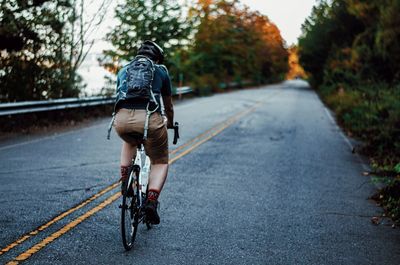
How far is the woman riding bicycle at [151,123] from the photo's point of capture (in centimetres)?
480

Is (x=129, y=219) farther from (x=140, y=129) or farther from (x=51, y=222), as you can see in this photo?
(x=51, y=222)

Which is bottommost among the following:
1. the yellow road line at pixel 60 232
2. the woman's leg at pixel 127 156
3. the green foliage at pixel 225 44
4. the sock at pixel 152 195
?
the yellow road line at pixel 60 232

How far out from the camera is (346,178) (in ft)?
30.2

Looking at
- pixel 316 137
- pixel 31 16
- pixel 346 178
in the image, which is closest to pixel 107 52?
pixel 31 16

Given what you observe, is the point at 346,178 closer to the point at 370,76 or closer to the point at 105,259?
the point at 105,259

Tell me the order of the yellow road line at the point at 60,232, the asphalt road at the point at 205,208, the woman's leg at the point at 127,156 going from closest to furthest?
the yellow road line at the point at 60,232
the asphalt road at the point at 205,208
the woman's leg at the point at 127,156

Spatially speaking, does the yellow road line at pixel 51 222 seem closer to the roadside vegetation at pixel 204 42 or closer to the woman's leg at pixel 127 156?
the woman's leg at pixel 127 156

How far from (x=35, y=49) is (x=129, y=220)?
1115 cm

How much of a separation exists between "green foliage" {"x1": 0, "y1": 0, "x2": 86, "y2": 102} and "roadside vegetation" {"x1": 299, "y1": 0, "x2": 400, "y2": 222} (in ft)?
31.5

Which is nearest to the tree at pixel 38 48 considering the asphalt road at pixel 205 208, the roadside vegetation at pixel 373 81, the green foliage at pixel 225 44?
the asphalt road at pixel 205 208

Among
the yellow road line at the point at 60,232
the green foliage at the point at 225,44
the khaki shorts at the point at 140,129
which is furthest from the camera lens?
the green foliage at the point at 225,44

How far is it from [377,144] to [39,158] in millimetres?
7958

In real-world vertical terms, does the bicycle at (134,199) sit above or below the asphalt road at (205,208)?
above

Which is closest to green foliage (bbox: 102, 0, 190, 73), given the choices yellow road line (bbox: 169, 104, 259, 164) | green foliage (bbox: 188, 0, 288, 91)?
yellow road line (bbox: 169, 104, 259, 164)
